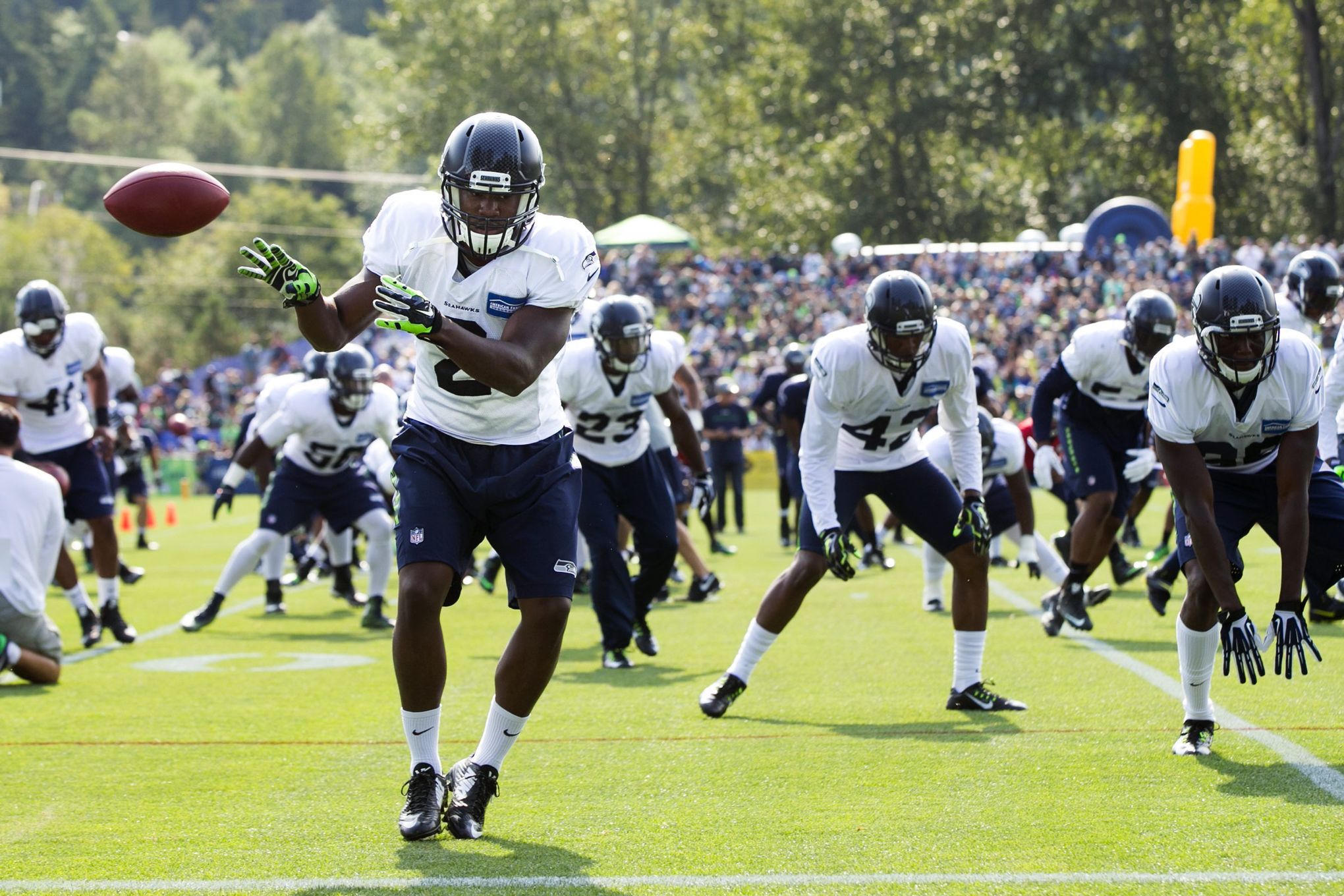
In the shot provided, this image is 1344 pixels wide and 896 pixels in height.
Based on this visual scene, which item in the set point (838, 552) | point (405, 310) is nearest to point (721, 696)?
point (838, 552)

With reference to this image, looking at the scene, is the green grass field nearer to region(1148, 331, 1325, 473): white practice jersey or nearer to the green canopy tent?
region(1148, 331, 1325, 473): white practice jersey

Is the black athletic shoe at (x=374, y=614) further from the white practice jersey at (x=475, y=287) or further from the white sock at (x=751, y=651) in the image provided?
the white practice jersey at (x=475, y=287)

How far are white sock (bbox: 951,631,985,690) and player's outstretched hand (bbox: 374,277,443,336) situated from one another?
3105mm

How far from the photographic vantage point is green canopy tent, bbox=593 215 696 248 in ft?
105

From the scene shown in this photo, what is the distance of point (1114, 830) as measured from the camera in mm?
4199

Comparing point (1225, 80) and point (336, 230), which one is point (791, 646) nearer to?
point (1225, 80)

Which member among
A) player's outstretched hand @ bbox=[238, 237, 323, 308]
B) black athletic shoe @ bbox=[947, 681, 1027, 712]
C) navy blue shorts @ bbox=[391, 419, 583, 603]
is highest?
player's outstretched hand @ bbox=[238, 237, 323, 308]

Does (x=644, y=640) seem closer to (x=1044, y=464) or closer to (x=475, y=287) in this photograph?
(x=1044, y=464)

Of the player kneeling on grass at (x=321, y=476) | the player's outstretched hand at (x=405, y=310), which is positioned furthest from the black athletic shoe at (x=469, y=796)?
the player kneeling on grass at (x=321, y=476)

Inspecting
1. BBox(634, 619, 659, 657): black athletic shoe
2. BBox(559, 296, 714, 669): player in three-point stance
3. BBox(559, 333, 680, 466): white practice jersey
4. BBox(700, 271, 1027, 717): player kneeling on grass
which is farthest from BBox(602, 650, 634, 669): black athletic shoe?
A: BBox(700, 271, 1027, 717): player kneeling on grass

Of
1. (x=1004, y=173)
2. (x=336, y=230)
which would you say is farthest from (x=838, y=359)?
(x=336, y=230)

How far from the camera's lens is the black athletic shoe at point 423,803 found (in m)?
4.29

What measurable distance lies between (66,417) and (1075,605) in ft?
18.6

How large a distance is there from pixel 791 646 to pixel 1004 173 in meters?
39.5
